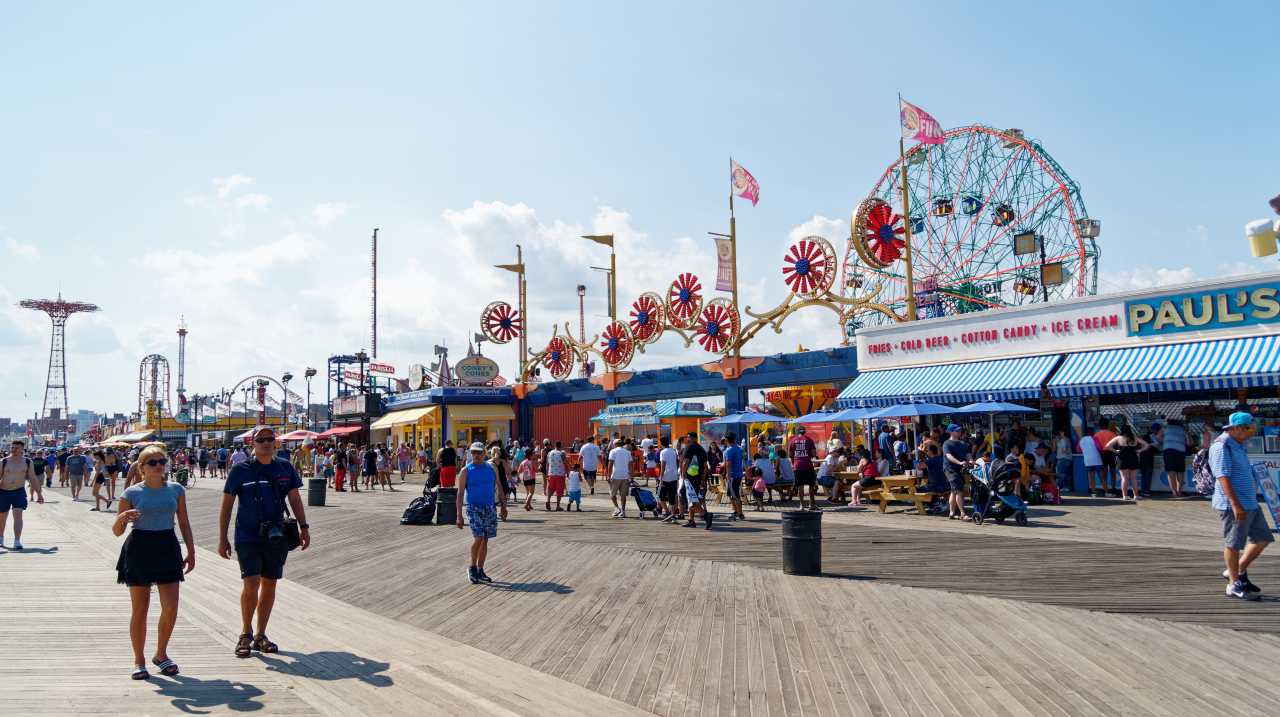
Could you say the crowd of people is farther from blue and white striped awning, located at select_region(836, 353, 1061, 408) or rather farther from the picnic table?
blue and white striped awning, located at select_region(836, 353, 1061, 408)

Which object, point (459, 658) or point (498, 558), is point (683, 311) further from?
point (459, 658)

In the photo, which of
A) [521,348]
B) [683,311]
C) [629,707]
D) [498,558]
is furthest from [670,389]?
[629,707]

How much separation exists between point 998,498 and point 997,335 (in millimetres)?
8715

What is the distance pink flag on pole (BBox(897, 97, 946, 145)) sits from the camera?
25.1 meters

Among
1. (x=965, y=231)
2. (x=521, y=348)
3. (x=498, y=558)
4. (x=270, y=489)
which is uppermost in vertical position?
(x=965, y=231)

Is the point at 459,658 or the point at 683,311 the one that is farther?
the point at 683,311

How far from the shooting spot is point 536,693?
5355 mm

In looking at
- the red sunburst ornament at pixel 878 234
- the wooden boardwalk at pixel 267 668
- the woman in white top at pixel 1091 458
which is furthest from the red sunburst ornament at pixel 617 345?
the wooden boardwalk at pixel 267 668

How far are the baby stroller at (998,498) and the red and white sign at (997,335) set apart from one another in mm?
6893

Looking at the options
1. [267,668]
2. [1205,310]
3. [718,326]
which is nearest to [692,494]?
[267,668]

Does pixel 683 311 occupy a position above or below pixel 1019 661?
above

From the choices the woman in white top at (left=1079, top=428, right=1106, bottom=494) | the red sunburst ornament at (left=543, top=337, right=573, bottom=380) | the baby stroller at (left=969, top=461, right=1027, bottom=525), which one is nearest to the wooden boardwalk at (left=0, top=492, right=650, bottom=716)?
the baby stroller at (left=969, top=461, right=1027, bottom=525)

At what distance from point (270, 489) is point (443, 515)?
971 cm

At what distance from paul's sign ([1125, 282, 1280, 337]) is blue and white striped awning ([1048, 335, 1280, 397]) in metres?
0.38
